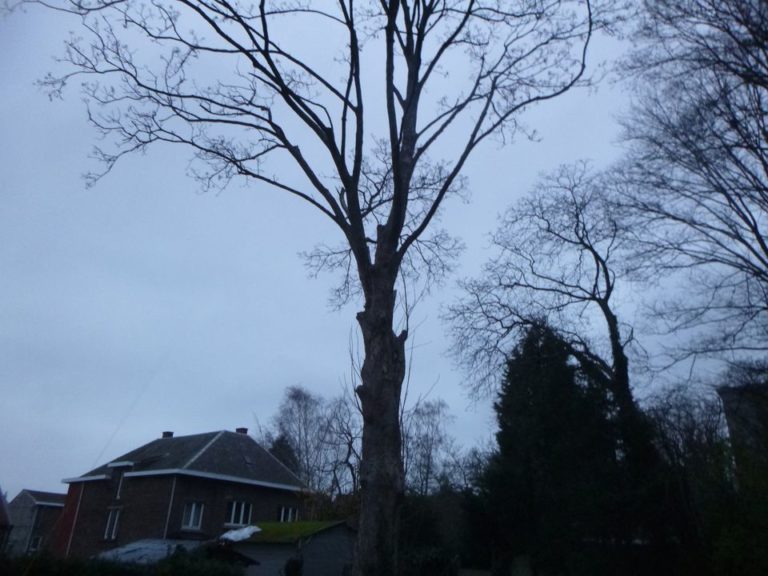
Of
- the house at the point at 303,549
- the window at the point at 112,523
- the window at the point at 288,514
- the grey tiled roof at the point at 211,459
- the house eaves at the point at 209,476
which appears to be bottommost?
the house at the point at 303,549

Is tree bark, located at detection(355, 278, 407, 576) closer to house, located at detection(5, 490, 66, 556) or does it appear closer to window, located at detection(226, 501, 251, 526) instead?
house, located at detection(5, 490, 66, 556)

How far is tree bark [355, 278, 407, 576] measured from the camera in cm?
648

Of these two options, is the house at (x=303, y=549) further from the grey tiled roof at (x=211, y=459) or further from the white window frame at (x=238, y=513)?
the grey tiled roof at (x=211, y=459)

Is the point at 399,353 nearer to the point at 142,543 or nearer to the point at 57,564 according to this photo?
the point at 57,564

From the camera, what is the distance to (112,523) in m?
34.0

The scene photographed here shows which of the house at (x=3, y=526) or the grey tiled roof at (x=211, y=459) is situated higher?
the grey tiled roof at (x=211, y=459)

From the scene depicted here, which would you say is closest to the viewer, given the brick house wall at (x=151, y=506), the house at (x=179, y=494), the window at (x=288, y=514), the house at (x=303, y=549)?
the house at (x=303, y=549)

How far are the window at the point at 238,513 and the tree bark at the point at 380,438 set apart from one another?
92.4 feet

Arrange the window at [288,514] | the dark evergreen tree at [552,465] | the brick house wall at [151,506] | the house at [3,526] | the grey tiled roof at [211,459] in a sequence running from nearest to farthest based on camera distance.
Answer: the house at [3,526] < the dark evergreen tree at [552,465] < the brick house wall at [151,506] < the grey tiled roof at [211,459] < the window at [288,514]

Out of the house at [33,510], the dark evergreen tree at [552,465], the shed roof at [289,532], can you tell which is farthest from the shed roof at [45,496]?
the dark evergreen tree at [552,465]

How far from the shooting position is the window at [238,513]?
3278cm

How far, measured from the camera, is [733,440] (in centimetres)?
1577

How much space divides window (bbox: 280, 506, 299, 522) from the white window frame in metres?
2.45

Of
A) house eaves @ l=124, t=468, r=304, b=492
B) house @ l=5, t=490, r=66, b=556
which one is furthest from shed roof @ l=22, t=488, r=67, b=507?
house eaves @ l=124, t=468, r=304, b=492
